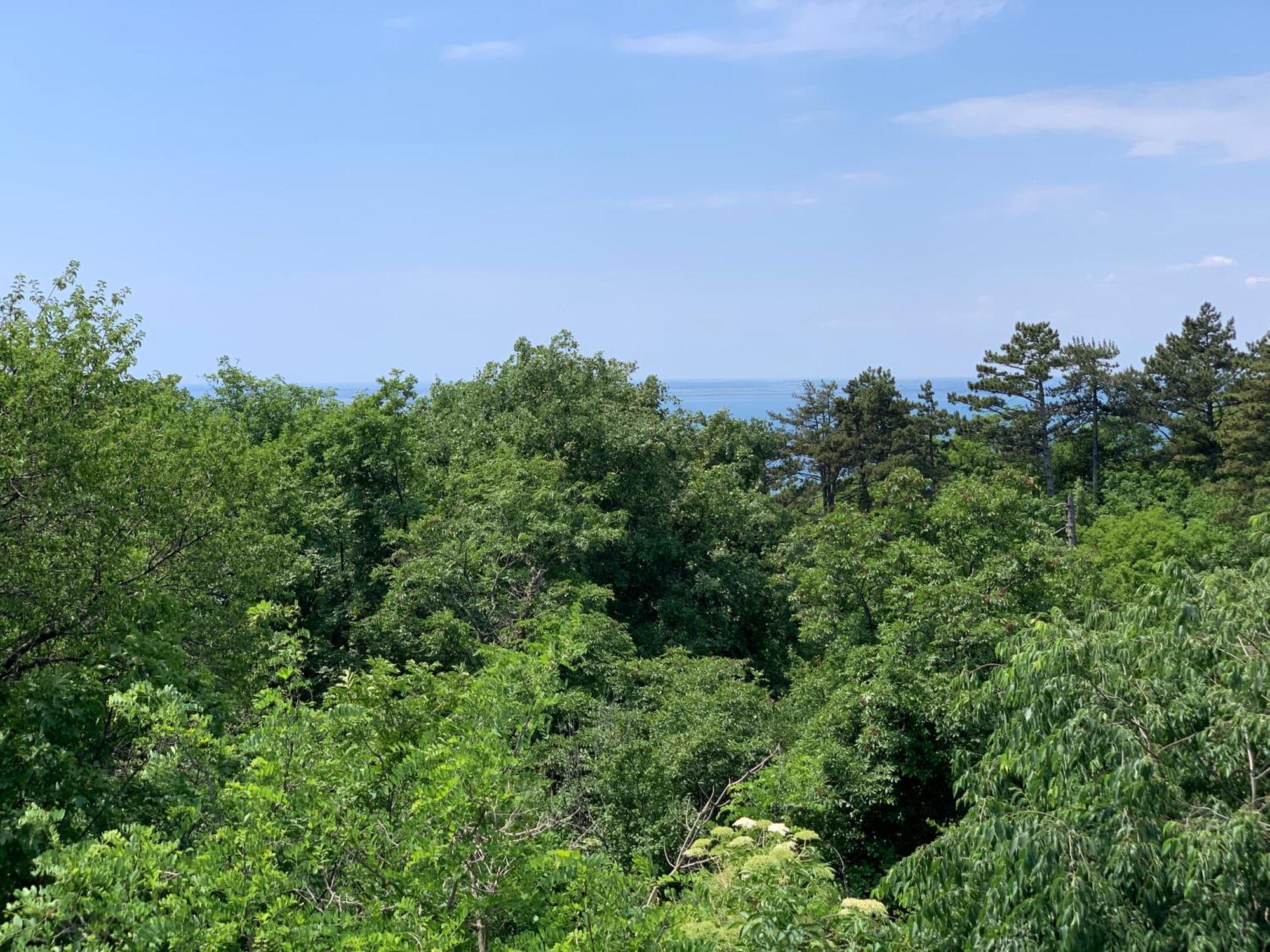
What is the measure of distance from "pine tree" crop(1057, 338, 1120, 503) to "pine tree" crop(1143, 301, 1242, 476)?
2738mm

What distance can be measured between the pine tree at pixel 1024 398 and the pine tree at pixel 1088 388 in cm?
55

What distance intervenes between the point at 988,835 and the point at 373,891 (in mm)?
4200

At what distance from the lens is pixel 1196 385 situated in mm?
47906

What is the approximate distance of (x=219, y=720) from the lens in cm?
957

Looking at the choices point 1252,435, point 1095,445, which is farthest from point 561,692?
point 1095,445

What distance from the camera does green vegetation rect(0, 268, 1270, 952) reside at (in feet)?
18.6

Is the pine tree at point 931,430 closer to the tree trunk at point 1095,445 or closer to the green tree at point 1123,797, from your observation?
the tree trunk at point 1095,445

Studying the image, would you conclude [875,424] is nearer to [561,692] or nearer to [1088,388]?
[1088,388]

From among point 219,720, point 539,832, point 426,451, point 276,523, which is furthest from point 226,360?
point 539,832

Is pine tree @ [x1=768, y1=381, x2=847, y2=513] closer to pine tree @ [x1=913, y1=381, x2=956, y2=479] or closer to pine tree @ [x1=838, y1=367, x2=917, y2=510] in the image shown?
pine tree @ [x1=838, y1=367, x2=917, y2=510]

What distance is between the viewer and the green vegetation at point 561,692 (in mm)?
5664

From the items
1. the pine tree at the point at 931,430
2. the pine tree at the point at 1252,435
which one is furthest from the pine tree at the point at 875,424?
the pine tree at the point at 1252,435

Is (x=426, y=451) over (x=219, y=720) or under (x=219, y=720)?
over

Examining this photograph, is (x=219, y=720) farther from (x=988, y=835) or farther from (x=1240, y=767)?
(x=1240, y=767)
